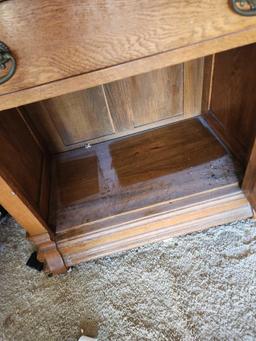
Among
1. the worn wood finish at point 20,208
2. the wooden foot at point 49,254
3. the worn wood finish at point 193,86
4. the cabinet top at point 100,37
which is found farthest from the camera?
the worn wood finish at point 193,86

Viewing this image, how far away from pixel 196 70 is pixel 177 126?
Result: 22 cm

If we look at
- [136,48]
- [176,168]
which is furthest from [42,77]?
[176,168]

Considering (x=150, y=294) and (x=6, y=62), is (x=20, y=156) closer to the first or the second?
(x=6, y=62)

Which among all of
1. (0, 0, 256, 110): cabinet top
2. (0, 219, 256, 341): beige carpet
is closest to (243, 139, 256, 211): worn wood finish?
(0, 219, 256, 341): beige carpet

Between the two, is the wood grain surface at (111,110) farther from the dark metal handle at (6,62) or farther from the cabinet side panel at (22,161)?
the dark metal handle at (6,62)

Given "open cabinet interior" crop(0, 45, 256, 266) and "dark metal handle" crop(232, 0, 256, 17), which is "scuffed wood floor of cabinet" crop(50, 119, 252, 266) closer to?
"open cabinet interior" crop(0, 45, 256, 266)

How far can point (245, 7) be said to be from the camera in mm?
391

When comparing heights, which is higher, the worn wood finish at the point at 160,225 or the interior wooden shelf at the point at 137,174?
the interior wooden shelf at the point at 137,174

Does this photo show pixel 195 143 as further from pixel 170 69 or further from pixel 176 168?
pixel 170 69

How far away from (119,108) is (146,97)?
0.34ft

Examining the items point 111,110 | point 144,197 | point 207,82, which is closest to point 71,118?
point 111,110

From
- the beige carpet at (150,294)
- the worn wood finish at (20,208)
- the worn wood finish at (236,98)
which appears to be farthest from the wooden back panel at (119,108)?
the beige carpet at (150,294)

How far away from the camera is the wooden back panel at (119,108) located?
33.2 inches

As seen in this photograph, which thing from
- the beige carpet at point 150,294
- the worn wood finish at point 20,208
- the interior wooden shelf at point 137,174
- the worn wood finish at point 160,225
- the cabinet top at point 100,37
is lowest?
the beige carpet at point 150,294
